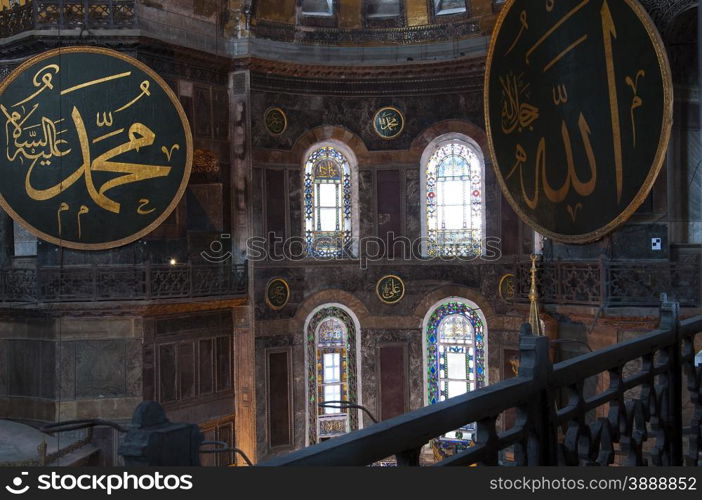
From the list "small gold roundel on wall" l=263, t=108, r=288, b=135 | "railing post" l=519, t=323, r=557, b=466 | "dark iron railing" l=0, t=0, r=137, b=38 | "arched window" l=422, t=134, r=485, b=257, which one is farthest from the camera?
"arched window" l=422, t=134, r=485, b=257

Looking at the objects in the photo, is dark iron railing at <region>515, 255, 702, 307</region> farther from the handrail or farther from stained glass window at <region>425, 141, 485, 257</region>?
the handrail

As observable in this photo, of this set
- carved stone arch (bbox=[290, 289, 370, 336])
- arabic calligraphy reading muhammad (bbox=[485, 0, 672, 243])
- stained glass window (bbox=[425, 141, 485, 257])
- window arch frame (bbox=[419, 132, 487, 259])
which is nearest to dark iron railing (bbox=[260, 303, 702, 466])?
arabic calligraphy reading muhammad (bbox=[485, 0, 672, 243])

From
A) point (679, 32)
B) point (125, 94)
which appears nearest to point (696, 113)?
point (679, 32)

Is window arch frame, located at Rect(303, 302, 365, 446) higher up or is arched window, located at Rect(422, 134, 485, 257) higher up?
arched window, located at Rect(422, 134, 485, 257)

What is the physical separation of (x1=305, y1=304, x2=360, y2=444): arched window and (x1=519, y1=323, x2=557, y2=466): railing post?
35.8 ft

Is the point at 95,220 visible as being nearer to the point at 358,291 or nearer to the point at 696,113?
the point at 358,291

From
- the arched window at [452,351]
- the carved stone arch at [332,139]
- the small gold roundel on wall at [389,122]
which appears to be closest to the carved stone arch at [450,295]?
the arched window at [452,351]

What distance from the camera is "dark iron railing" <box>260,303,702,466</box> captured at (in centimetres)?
200

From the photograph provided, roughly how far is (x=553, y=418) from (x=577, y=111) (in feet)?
23.2

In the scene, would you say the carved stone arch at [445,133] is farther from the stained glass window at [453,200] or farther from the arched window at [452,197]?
the stained glass window at [453,200]

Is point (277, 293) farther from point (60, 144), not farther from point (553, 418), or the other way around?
point (553, 418)

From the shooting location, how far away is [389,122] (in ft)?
44.7

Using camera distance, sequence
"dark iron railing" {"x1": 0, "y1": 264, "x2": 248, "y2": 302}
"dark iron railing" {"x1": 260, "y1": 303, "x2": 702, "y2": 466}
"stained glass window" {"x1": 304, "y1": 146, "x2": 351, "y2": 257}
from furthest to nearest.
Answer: "stained glass window" {"x1": 304, "y1": 146, "x2": 351, "y2": 257}, "dark iron railing" {"x1": 0, "y1": 264, "x2": 248, "y2": 302}, "dark iron railing" {"x1": 260, "y1": 303, "x2": 702, "y2": 466}

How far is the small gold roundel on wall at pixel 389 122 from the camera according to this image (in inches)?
535
